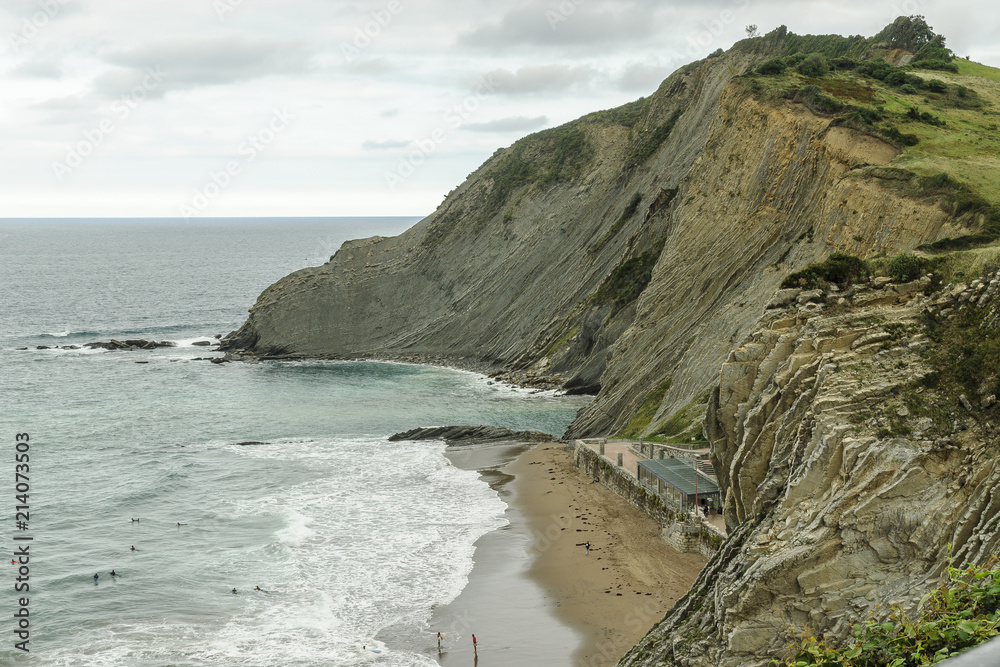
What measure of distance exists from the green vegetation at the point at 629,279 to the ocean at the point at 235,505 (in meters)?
9.10

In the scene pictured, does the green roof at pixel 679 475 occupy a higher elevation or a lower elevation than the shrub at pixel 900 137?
lower

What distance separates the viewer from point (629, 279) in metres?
67.1

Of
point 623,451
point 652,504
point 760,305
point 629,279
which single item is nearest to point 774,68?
point 760,305

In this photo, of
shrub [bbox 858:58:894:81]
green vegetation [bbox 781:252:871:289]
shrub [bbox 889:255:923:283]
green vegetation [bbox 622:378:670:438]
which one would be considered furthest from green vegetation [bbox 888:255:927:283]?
shrub [bbox 858:58:894:81]

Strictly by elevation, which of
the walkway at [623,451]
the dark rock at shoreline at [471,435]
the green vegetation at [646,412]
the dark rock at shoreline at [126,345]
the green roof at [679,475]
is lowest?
the dark rock at shoreline at [471,435]

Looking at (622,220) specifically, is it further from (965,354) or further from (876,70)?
(965,354)

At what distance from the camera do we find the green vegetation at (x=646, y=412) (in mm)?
46688

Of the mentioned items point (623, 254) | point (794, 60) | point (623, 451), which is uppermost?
point (794, 60)

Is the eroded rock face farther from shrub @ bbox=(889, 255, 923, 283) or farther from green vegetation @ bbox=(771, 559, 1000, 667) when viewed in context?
green vegetation @ bbox=(771, 559, 1000, 667)

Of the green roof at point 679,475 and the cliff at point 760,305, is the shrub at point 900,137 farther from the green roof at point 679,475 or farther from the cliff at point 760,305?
the green roof at point 679,475

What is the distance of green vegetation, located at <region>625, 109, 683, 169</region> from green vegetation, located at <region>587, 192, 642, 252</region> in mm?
5905

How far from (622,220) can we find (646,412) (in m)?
31.6

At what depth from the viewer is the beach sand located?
2720 cm

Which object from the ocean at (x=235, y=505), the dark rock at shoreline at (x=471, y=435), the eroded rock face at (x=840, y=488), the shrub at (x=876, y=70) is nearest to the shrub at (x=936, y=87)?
the shrub at (x=876, y=70)
